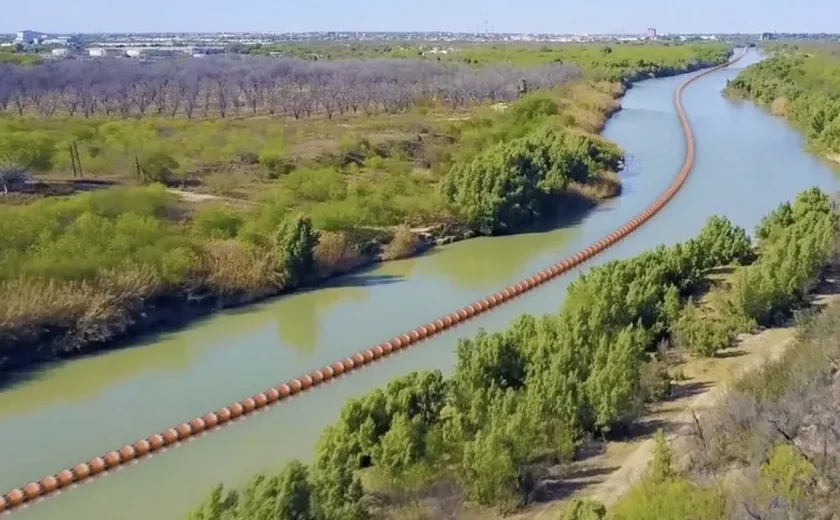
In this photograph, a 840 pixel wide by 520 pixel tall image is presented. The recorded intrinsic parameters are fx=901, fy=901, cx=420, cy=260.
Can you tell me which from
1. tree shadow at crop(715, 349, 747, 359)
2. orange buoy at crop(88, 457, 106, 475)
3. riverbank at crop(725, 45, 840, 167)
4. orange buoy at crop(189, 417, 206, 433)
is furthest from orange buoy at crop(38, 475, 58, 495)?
riverbank at crop(725, 45, 840, 167)

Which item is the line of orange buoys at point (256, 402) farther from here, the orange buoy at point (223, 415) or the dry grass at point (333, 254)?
the dry grass at point (333, 254)

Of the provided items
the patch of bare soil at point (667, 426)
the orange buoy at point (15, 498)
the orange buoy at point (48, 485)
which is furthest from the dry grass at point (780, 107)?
the orange buoy at point (15, 498)

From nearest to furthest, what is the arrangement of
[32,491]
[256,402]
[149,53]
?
[32,491] → [256,402] → [149,53]

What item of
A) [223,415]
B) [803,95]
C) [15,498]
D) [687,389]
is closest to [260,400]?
[223,415]

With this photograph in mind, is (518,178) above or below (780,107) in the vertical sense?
above

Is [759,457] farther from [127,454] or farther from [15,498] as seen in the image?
[15,498]

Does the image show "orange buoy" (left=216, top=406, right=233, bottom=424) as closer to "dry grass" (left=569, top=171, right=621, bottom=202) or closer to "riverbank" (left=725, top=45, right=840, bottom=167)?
"dry grass" (left=569, top=171, right=621, bottom=202)
